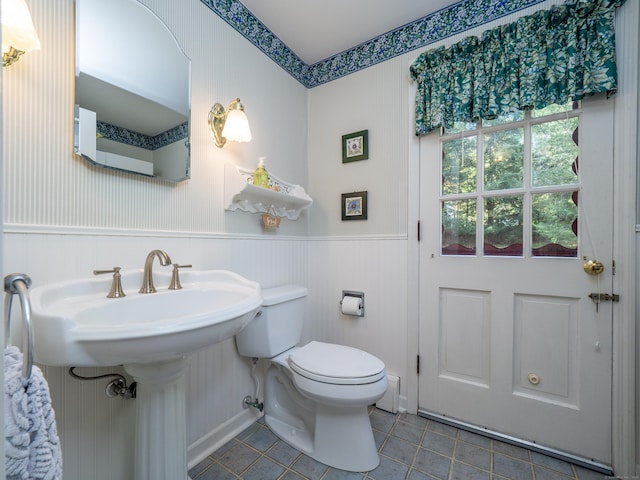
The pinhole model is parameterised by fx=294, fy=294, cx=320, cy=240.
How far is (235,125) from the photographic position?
Result: 1413mm

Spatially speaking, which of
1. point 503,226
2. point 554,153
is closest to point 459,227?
point 503,226

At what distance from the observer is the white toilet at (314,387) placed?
1277 mm

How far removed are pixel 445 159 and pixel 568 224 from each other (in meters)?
0.66

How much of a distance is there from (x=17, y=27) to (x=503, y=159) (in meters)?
1.92

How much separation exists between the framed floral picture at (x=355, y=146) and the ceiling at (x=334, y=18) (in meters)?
0.58

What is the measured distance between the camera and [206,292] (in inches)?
47.8

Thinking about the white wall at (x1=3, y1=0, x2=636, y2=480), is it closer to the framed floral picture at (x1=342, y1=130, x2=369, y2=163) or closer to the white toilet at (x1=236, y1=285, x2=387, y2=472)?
the framed floral picture at (x1=342, y1=130, x2=369, y2=163)

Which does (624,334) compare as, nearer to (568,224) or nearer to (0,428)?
(568,224)

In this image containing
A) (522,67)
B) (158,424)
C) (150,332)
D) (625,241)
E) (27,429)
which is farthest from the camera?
(522,67)

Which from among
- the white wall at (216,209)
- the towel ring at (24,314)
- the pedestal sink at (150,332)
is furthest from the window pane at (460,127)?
the towel ring at (24,314)

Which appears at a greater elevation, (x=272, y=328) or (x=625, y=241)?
(x=625, y=241)

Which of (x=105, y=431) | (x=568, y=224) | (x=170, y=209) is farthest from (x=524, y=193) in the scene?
(x=105, y=431)

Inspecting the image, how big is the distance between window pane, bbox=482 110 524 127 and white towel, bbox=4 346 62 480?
1.94 metres

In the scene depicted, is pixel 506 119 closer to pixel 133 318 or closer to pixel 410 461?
pixel 410 461
